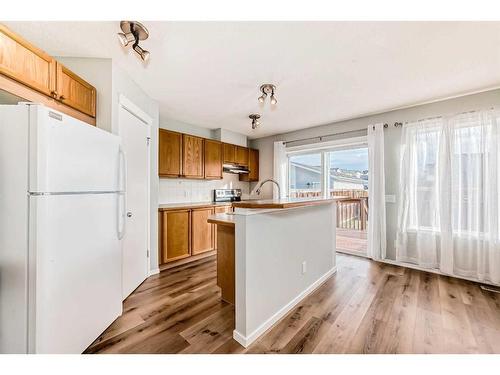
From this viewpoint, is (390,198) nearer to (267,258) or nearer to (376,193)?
(376,193)

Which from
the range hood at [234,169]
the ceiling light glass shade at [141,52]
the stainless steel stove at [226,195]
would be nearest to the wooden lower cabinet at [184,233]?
the stainless steel stove at [226,195]

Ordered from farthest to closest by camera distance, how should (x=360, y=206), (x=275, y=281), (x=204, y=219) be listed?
(x=360, y=206)
(x=204, y=219)
(x=275, y=281)

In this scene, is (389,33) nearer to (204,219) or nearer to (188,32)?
(188,32)

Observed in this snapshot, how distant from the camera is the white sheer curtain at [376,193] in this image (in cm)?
343

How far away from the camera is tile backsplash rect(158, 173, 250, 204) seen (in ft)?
12.5

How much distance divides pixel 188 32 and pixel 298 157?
11.5 ft

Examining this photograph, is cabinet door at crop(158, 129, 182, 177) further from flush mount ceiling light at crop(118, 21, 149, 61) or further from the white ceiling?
flush mount ceiling light at crop(118, 21, 149, 61)

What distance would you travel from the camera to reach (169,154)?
3.47 metres

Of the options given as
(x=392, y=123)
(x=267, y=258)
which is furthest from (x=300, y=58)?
(x=392, y=123)

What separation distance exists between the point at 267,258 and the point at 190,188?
2.80 meters

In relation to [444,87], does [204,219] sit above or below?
below

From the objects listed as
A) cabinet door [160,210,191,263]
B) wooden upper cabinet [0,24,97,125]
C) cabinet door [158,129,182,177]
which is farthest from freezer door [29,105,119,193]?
cabinet door [158,129,182,177]
